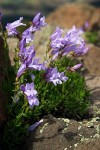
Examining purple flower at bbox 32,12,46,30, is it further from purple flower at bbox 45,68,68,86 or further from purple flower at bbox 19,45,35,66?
purple flower at bbox 45,68,68,86

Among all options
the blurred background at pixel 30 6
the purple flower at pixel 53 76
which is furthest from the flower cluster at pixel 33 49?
the blurred background at pixel 30 6

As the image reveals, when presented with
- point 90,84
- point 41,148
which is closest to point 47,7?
point 90,84

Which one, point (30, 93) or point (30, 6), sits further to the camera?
point (30, 6)

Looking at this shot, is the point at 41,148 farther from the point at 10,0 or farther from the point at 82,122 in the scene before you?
the point at 10,0

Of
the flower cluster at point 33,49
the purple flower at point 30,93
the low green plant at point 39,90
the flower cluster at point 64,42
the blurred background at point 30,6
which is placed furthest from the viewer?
the blurred background at point 30,6

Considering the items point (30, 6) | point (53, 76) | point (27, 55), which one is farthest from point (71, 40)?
point (30, 6)

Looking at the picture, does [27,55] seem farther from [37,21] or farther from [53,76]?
[37,21]

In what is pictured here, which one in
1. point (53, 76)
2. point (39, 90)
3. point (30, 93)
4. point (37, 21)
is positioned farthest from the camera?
point (39, 90)

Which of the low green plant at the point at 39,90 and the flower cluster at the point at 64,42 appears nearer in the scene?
the low green plant at the point at 39,90

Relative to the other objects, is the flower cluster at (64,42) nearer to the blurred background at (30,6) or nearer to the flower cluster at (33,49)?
the flower cluster at (33,49)
